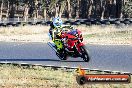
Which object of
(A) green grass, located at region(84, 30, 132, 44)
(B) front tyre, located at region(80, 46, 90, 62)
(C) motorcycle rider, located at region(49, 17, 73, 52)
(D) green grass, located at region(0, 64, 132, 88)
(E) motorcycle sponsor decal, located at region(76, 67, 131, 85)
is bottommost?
(A) green grass, located at region(84, 30, 132, 44)

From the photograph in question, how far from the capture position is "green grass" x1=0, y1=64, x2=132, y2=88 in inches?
412

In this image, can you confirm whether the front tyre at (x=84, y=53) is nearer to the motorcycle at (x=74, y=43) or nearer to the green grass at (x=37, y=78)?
the motorcycle at (x=74, y=43)

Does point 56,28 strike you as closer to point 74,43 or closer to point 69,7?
point 74,43

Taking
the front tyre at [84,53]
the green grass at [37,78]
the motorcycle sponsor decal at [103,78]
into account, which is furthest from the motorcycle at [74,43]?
the motorcycle sponsor decal at [103,78]

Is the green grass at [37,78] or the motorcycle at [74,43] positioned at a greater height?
the motorcycle at [74,43]

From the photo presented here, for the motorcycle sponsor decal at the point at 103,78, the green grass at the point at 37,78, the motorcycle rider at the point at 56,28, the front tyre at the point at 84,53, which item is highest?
the motorcycle rider at the point at 56,28

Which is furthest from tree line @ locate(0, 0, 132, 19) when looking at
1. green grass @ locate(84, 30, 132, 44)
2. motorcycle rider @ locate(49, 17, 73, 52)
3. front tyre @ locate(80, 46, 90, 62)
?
front tyre @ locate(80, 46, 90, 62)

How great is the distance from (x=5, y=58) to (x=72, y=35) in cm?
858

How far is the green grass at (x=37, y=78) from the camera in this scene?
10477 millimetres

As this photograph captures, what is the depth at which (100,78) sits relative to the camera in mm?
7551

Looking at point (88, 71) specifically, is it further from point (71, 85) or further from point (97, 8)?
point (97, 8)

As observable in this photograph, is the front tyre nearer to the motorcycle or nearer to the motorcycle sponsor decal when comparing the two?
the motorcycle

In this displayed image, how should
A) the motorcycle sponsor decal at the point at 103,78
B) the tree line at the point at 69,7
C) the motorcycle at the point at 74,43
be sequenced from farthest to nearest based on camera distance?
the tree line at the point at 69,7 < the motorcycle at the point at 74,43 < the motorcycle sponsor decal at the point at 103,78

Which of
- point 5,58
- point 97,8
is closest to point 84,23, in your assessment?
point 5,58
